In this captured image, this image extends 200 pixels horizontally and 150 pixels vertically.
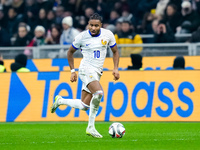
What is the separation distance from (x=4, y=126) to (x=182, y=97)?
4.48 meters

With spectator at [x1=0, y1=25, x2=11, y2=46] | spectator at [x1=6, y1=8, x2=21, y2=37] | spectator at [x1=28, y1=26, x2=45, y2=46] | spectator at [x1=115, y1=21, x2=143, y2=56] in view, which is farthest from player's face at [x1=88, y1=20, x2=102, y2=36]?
spectator at [x1=6, y1=8, x2=21, y2=37]

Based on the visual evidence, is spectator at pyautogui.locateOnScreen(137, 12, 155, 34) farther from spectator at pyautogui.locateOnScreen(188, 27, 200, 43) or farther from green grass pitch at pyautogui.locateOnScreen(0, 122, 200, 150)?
green grass pitch at pyautogui.locateOnScreen(0, 122, 200, 150)

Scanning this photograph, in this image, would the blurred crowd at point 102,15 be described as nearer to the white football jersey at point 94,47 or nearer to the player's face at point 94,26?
the white football jersey at point 94,47

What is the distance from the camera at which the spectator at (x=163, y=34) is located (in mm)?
19266

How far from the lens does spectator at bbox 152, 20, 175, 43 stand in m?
19.3

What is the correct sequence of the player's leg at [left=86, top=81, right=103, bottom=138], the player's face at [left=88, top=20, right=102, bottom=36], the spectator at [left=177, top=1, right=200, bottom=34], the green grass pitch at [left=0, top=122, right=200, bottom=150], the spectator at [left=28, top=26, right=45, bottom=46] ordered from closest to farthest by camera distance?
the green grass pitch at [left=0, top=122, right=200, bottom=150], the player's leg at [left=86, top=81, right=103, bottom=138], the player's face at [left=88, top=20, right=102, bottom=36], the spectator at [left=177, top=1, right=200, bottom=34], the spectator at [left=28, top=26, right=45, bottom=46]

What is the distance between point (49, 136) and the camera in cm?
1135

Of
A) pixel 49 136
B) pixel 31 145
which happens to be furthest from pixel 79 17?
pixel 31 145

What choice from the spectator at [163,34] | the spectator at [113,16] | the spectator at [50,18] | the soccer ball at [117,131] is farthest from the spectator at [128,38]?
the soccer ball at [117,131]

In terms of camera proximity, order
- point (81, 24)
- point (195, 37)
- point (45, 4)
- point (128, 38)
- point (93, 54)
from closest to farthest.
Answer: point (93, 54) → point (195, 37) → point (128, 38) → point (81, 24) → point (45, 4)

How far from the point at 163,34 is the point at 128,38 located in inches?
45.7

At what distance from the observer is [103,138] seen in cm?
1074

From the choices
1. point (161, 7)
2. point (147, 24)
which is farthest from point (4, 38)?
point (161, 7)

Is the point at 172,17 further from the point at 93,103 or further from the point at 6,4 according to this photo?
the point at 93,103
